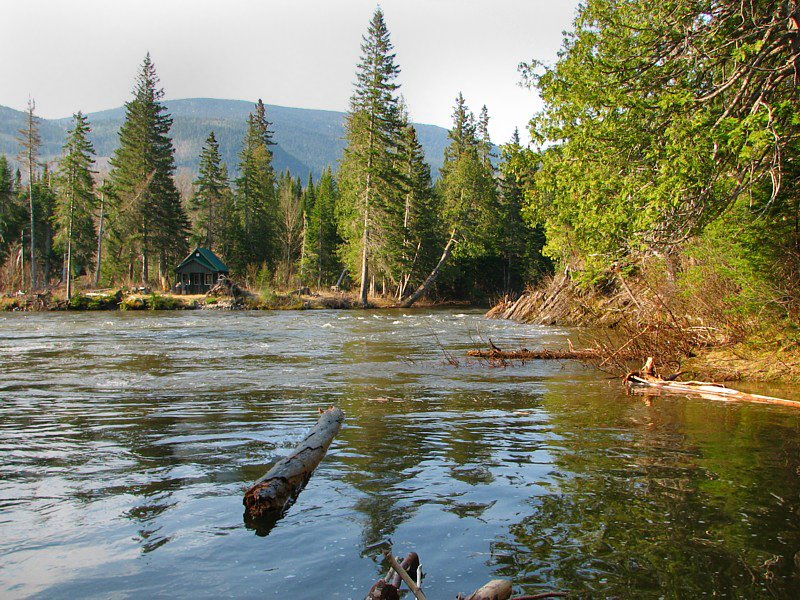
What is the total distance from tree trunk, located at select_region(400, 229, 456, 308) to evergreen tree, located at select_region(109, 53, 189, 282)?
80.4ft

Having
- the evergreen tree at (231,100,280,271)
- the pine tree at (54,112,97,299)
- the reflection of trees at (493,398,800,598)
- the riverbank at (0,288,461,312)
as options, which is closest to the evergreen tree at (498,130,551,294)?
the riverbank at (0,288,461,312)

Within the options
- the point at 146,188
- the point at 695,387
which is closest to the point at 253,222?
the point at 146,188

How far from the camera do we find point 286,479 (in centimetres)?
602

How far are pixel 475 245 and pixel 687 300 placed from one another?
3971 cm

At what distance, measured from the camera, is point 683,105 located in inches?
494

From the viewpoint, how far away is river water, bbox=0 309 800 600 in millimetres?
4441

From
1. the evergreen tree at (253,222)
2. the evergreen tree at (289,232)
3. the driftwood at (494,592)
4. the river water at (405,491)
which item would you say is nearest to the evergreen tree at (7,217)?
the evergreen tree at (253,222)

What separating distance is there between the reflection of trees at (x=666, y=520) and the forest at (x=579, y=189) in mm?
5071

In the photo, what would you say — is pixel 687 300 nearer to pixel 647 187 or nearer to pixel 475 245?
pixel 647 187

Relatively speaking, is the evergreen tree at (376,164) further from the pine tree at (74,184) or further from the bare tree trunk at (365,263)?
the pine tree at (74,184)

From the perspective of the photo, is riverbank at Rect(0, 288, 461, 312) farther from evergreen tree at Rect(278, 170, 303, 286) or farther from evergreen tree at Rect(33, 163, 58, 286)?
evergreen tree at Rect(33, 163, 58, 286)

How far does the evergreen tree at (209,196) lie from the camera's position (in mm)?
66875

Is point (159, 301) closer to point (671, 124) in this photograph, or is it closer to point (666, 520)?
point (671, 124)

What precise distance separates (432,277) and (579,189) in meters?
40.7
